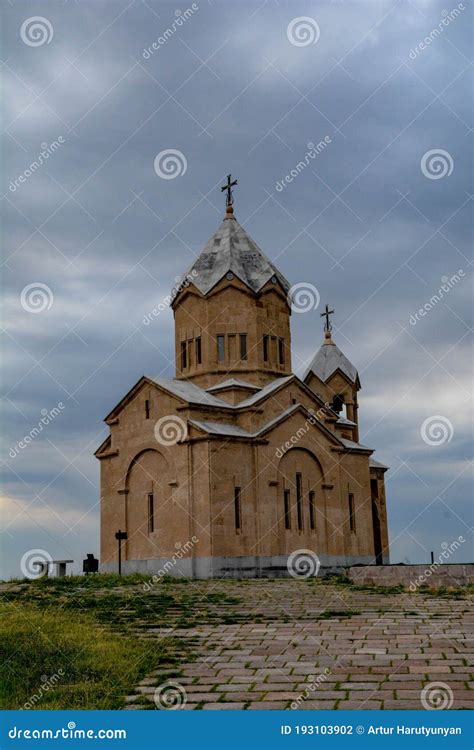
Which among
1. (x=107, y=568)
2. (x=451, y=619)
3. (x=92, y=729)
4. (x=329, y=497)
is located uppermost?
(x=329, y=497)

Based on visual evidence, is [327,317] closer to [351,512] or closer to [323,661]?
[351,512]

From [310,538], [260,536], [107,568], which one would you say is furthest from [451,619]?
[107,568]

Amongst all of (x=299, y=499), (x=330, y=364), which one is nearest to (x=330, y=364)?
(x=330, y=364)

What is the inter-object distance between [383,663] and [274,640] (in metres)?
1.94

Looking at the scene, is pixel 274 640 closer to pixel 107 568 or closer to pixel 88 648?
pixel 88 648

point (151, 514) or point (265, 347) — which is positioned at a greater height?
point (265, 347)

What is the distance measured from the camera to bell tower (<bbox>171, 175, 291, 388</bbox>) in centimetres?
2712

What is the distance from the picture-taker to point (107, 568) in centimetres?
2580
